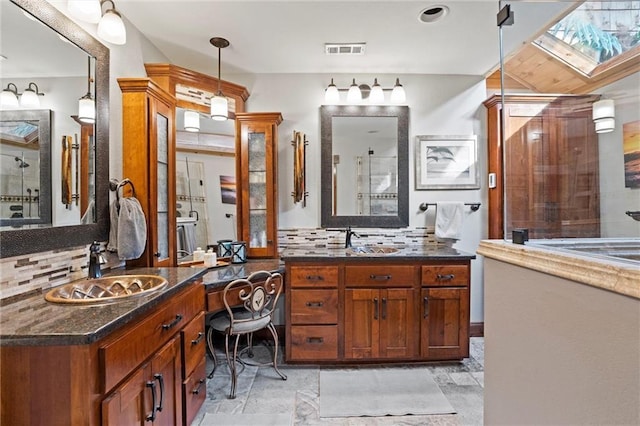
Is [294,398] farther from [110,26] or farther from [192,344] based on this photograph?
[110,26]

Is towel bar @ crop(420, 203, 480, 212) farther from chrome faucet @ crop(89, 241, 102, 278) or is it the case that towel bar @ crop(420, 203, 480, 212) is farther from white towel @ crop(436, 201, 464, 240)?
chrome faucet @ crop(89, 241, 102, 278)

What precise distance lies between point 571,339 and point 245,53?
8.80 feet

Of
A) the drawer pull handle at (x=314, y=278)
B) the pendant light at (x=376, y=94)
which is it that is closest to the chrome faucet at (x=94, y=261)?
the drawer pull handle at (x=314, y=278)

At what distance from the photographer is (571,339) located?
2.58 ft

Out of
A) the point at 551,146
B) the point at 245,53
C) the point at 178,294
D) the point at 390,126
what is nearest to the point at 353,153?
the point at 390,126

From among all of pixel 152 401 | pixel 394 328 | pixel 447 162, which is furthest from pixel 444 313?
pixel 152 401

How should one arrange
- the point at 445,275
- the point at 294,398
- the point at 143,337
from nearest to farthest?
1. the point at 143,337
2. the point at 294,398
3. the point at 445,275

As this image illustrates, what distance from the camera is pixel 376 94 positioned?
2721 mm

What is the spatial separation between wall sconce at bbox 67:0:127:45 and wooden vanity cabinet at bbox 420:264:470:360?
7.95 feet

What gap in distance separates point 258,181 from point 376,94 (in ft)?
4.34

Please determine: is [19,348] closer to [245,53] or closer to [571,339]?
[571,339]

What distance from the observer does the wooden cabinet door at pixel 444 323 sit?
2.29 m

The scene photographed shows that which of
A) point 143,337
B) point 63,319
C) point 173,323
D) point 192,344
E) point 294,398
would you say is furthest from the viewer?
point 294,398

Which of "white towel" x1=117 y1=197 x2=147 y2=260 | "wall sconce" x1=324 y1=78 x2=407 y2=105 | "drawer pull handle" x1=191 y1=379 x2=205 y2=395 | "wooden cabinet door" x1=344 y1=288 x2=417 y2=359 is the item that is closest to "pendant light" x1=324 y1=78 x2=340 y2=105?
"wall sconce" x1=324 y1=78 x2=407 y2=105
